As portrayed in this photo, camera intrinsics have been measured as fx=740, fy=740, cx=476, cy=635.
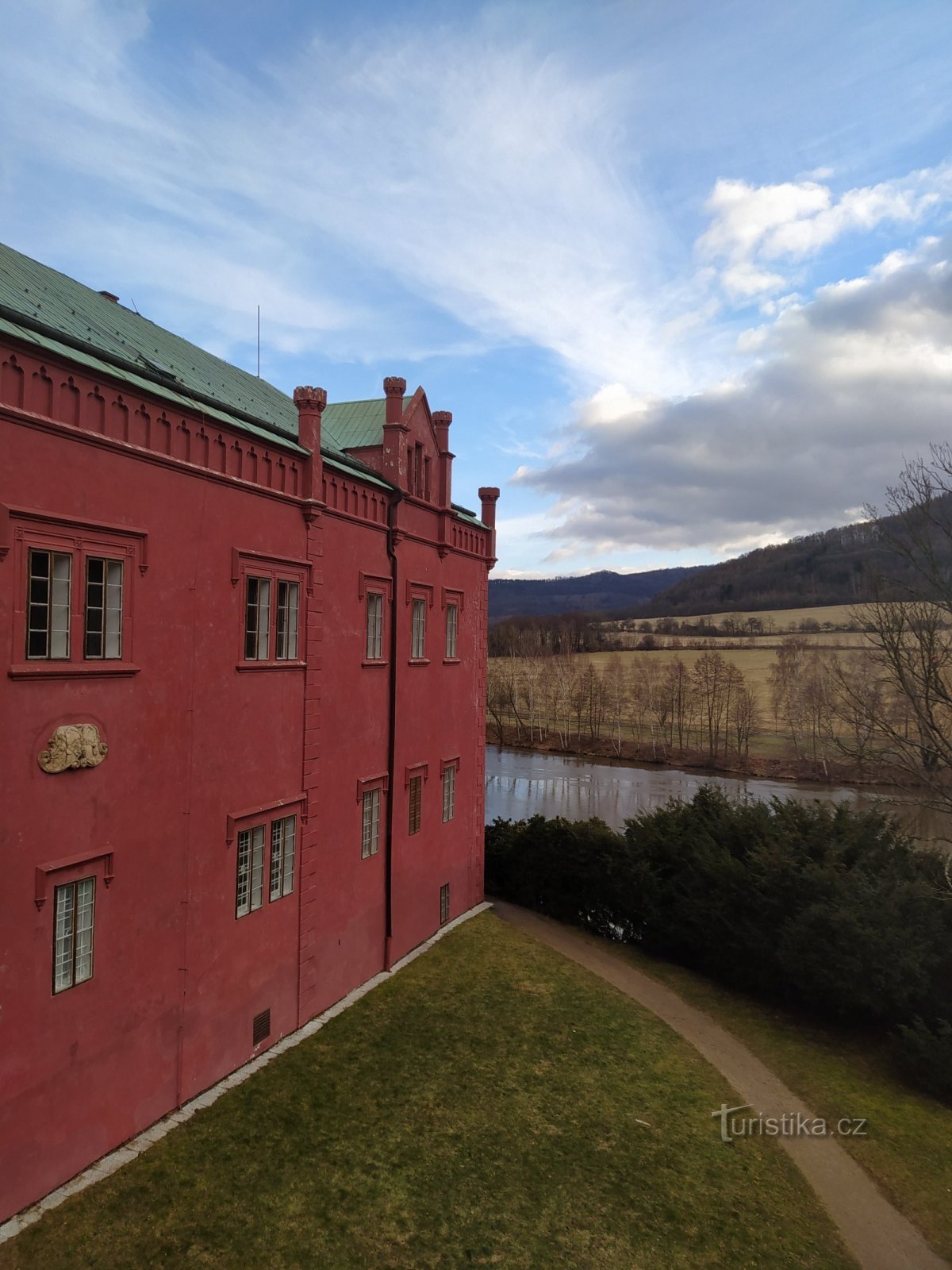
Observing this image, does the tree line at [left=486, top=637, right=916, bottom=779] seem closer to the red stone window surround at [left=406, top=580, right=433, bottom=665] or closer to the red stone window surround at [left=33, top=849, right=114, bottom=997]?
the red stone window surround at [left=406, top=580, right=433, bottom=665]

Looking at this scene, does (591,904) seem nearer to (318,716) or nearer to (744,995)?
(744,995)

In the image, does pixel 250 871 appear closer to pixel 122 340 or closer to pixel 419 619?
pixel 419 619

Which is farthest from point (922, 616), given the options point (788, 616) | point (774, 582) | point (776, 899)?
point (774, 582)

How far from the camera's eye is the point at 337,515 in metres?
14.6

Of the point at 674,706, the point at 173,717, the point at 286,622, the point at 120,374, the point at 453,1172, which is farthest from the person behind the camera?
the point at 674,706

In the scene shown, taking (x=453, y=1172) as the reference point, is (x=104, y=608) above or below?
above

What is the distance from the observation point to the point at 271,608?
12.7m

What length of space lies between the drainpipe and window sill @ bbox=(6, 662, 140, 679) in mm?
7329

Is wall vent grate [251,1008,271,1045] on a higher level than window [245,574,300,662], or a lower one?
lower

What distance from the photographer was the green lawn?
11148 mm

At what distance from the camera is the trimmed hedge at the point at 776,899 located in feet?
50.6

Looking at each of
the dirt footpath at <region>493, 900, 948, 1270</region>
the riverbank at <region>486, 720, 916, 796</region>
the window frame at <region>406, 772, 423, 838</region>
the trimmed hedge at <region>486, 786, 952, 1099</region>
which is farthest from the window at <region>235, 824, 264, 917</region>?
the riverbank at <region>486, 720, 916, 796</region>

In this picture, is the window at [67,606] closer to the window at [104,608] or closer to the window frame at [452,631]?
the window at [104,608]
